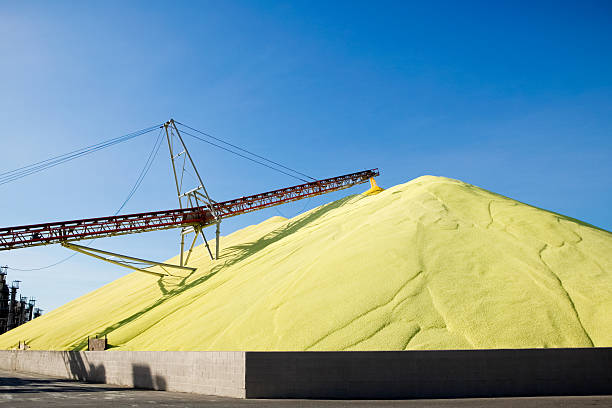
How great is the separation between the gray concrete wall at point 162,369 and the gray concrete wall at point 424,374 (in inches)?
40.8

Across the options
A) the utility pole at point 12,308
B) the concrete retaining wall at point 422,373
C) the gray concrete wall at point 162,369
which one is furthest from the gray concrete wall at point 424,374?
the utility pole at point 12,308

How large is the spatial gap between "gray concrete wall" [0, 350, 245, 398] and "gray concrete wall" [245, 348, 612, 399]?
1037mm

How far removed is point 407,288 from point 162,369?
974 cm

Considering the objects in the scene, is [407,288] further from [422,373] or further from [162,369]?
[162,369]

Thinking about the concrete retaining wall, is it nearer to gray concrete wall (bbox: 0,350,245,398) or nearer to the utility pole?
gray concrete wall (bbox: 0,350,245,398)

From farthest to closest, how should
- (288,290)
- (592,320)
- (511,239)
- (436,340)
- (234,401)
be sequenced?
(511,239) < (288,290) < (592,320) < (436,340) < (234,401)

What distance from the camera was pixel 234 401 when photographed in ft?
40.9

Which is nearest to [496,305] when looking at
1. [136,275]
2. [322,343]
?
[322,343]

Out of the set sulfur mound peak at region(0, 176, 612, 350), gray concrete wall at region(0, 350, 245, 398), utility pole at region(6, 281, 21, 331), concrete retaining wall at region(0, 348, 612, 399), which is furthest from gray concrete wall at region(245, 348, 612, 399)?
utility pole at region(6, 281, 21, 331)

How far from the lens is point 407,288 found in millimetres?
17359

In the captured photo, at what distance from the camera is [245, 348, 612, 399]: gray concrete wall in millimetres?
12680

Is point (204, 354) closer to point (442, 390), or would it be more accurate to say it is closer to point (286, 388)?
point (286, 388)

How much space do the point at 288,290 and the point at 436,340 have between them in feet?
23.8

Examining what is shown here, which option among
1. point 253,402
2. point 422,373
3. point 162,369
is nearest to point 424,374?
point 422,373
